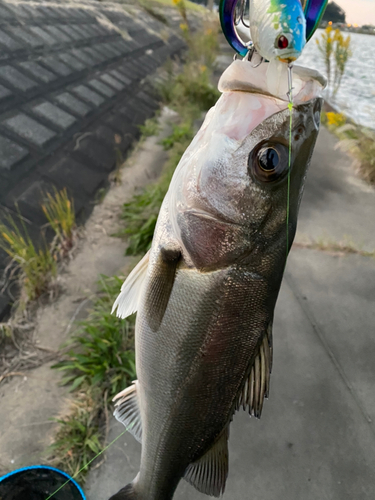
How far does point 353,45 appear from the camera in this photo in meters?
6.83

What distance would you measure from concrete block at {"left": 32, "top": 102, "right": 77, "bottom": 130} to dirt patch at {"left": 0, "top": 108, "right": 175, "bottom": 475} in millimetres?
960

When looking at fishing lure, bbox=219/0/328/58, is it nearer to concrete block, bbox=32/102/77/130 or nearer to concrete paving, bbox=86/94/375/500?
concrete paving, bbox=86/94/375/500

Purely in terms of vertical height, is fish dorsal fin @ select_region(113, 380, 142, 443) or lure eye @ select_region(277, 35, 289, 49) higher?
lure eye @ select_region(277, 35, 289, 49)

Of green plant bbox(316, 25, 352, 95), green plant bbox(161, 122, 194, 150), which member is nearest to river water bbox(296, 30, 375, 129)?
green plant bbox(316, 25, 352, 95)

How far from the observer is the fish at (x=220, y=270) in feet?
3.44

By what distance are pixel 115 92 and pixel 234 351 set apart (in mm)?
5670

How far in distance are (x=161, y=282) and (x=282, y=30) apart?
2.69 feet

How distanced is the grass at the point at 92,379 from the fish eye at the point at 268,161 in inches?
68.6

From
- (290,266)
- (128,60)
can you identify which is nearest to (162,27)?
(128,60)

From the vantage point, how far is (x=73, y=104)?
15.1 ft

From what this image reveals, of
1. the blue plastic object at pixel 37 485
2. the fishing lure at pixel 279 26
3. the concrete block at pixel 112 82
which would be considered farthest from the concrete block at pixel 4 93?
the fishing lure at pixel 279 26

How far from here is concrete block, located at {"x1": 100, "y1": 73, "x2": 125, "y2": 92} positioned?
5.75 metres

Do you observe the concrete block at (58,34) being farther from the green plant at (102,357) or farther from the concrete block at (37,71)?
the green plant at (102,357)

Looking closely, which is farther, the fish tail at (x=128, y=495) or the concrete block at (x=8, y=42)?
the concrete block at (x=8, y=42)
